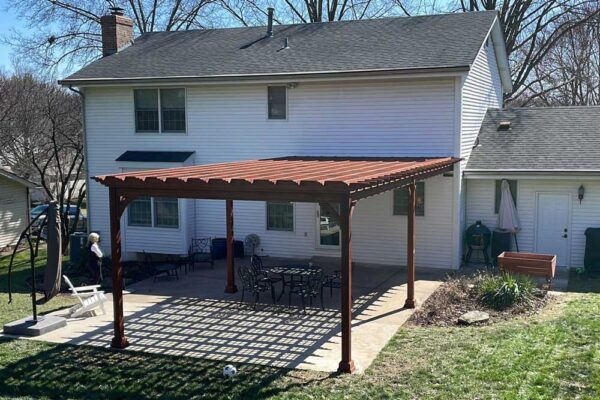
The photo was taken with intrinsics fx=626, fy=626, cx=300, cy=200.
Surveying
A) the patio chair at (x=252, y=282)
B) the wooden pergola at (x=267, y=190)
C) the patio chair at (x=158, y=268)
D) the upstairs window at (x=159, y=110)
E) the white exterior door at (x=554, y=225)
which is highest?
the upstairs window at (x=159, y=110)

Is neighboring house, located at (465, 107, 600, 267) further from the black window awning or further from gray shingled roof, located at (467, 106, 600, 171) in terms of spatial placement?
the black window awning

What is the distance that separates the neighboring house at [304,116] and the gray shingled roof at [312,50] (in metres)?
0.07

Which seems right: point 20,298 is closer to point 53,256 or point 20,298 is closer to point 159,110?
point 53,256

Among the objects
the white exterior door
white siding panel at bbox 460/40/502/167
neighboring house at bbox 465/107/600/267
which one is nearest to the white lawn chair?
white siding panel at bbox 460/40/502/167

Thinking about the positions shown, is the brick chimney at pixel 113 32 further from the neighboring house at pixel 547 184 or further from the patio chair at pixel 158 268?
the neighboring house at pixel 547 184

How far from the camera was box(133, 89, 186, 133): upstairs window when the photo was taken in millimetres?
18594

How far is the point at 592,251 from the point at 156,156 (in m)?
12.1

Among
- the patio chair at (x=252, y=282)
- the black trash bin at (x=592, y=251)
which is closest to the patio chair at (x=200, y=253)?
the patio chair at (x=252, y=282)

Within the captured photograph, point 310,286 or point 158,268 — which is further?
point 158,268

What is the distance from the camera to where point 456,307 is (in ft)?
39.5

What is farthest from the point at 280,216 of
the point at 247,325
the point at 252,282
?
the point at 247,325

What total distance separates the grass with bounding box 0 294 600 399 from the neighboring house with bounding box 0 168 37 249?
16.4 m

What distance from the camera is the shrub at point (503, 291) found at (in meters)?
11.9

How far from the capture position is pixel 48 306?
13172 millimetres
